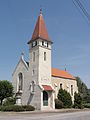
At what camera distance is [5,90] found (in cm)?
3603

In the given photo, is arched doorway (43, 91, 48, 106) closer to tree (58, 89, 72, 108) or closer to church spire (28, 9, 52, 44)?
tree (58, 89, 72, 108)

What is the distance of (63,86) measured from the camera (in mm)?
42531

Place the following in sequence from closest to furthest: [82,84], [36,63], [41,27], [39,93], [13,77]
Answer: [39,93] < [36,63] < [41,27] < [13,77] < [82,84]

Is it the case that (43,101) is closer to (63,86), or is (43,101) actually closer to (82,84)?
(63,86)

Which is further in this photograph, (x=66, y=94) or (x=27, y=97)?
(x=66, y=94)

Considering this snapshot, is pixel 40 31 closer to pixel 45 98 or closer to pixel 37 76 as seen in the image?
pixel 37 76

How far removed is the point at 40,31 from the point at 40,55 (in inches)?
220

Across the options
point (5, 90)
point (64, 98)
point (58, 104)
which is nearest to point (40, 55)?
point (5, 90)

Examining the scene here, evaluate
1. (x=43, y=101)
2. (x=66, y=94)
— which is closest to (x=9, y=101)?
(x=43, y=101)

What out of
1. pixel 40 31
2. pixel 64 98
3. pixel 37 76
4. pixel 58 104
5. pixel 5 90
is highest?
pixel 40 31

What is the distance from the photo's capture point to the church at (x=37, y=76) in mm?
33562

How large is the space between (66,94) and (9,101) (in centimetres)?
1246

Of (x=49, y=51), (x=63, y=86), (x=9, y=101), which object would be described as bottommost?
(x=9, y=101)

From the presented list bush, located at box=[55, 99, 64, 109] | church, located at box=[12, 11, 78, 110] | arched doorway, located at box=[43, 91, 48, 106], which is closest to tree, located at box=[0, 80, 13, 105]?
church, located at box=[12, 11, 78, 110]
